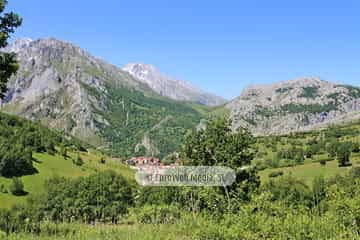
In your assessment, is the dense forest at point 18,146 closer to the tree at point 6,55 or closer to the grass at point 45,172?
the grass at point 45,172

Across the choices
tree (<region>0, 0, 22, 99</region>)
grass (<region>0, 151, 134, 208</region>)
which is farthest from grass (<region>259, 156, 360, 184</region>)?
tree (<region>0, 0, 22, 99</region>)

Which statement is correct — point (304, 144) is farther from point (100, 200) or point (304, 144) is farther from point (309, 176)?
point (100, 200)

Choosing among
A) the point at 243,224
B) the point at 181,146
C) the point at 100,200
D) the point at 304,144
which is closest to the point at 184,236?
the point at 243,224

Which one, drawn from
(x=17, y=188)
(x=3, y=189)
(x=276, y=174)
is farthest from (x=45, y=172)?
(x=276, y=174)

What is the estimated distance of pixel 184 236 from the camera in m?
10.4

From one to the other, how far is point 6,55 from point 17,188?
111 m

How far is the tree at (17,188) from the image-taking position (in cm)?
11412

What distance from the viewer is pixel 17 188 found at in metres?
115

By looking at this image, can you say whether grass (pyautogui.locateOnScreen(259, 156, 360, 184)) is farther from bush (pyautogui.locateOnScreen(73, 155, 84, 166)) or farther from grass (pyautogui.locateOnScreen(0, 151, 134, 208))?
bush (pyautogui.locateOnScreen(73, 155, 84, 166))

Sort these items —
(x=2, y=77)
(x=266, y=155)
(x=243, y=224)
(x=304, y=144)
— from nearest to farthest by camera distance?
(x=243, y=224) < (x=2, y=77) < (x=266, y=155) < (x=304, y=144)

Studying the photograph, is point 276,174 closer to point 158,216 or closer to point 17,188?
point 17,188

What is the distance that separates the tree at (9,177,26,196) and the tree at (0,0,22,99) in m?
110

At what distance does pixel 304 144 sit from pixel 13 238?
7622 inches

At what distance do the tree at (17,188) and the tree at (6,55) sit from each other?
110m
